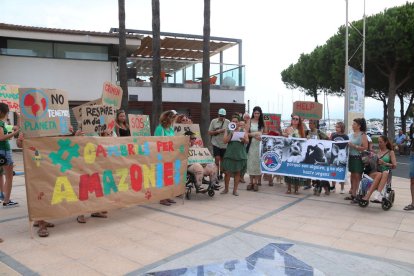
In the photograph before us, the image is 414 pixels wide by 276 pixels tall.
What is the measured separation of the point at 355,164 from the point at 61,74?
48.3 ft

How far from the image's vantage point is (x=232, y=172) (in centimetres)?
768

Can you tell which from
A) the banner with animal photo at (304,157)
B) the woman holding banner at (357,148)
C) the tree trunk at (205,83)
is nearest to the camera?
the woman holding banner at (357,148)

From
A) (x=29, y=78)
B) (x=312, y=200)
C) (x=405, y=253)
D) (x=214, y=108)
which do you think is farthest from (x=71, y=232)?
(x=214, y=108)

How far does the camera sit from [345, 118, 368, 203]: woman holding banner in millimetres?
7141

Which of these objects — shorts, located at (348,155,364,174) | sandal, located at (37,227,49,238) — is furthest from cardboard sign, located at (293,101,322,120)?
sandal, located at (37,227,49,238)

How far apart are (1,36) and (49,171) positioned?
14.3 meters

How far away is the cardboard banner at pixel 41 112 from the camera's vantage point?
4.64 meters

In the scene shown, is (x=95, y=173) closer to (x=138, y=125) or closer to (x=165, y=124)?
Result: (x=165, y=124)

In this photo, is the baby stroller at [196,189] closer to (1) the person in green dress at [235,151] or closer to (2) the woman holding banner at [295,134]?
(1) the person in green dress at [235,151]

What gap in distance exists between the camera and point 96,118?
565cm

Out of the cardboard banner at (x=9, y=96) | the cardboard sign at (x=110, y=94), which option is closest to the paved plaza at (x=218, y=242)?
the cardboard sign at (x=110, y=94)

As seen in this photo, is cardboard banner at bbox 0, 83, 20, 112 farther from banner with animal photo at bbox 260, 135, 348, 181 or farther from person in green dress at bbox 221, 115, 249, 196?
banner with animal photo at bbox 260, 135, 348, 181

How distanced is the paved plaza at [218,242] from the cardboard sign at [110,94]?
1.94 m

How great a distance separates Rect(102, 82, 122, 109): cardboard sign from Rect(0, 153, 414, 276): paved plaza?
1.94 meters
